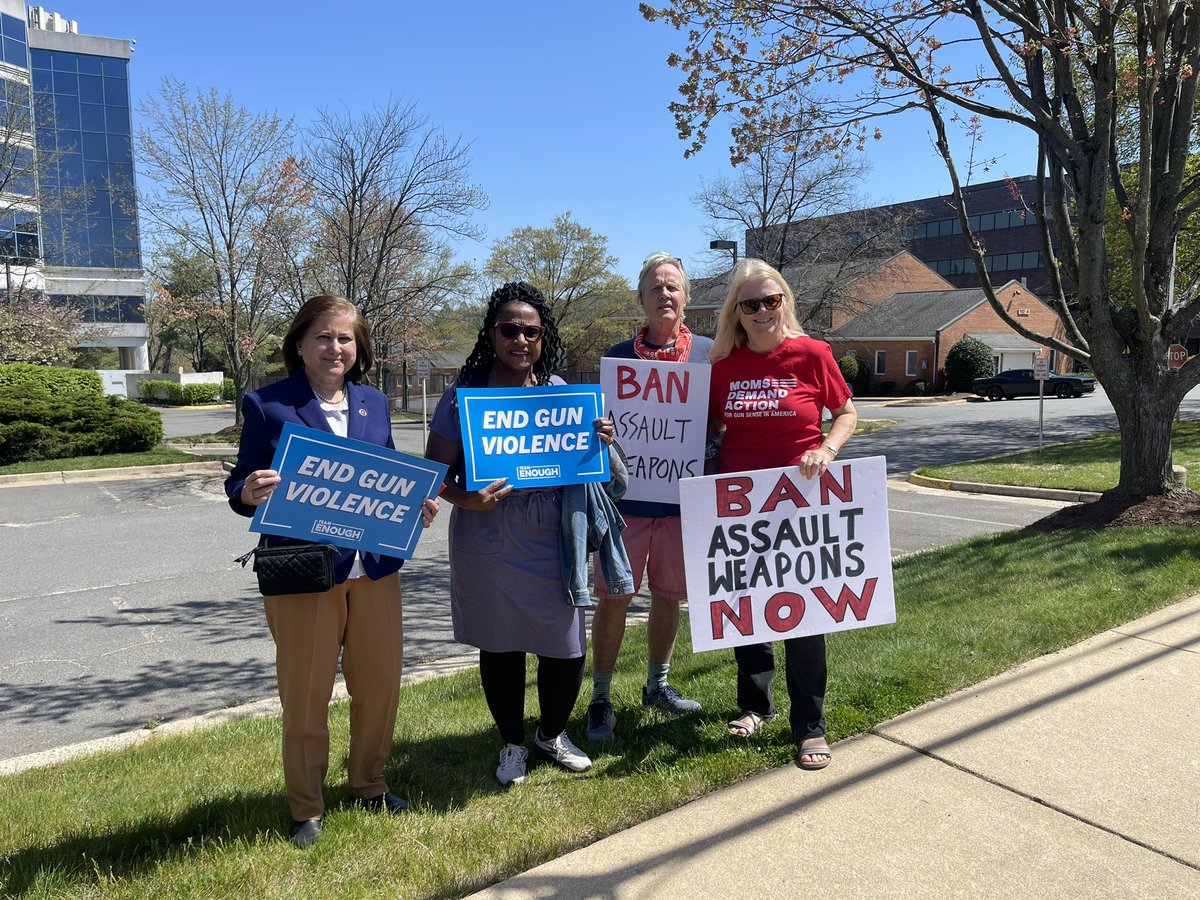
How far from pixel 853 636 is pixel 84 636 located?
5.76 meters

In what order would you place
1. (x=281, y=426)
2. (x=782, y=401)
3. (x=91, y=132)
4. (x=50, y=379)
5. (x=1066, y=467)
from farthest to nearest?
(x=91, y=132)
(x=50, y=379)
(x=1066, y=467)
(x=782, y=401)
(x=281, y=426)

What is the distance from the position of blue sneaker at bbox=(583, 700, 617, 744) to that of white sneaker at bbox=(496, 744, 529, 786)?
42cm

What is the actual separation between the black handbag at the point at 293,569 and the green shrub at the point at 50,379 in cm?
1872

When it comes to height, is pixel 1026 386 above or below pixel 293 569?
above

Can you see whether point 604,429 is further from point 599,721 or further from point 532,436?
point 599,721

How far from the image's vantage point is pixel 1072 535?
7371 millimetres

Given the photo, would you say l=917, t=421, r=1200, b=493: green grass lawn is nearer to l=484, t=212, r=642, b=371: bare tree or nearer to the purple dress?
the purple dress

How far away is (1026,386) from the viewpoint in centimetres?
4047

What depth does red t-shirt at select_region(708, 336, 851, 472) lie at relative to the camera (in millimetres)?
3502

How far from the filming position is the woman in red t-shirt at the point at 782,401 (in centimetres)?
348

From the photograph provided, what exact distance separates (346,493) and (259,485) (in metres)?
0.30

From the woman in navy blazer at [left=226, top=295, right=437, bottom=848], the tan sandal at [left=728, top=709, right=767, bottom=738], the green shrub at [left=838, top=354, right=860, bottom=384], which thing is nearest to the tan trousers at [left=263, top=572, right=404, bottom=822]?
the woman in navy blazer at [left=226, top=295, right=437, bottom=848]

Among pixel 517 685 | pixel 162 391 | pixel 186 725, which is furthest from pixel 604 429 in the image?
pixel 162 391

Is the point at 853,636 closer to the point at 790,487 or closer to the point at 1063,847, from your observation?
the point at 790,487
